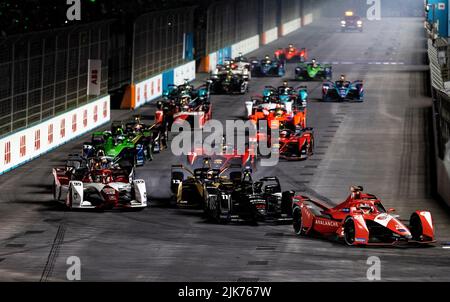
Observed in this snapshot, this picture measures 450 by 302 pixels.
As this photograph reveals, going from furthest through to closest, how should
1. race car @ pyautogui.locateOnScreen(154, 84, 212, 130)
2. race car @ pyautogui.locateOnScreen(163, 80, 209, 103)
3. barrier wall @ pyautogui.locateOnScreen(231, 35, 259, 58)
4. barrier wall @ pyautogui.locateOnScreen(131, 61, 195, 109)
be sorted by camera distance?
barrier wall @ pyautogui.locateOnScreen(231, 35, 259, 58), barrier wall @ pyautogui.locateOnScreen(131, 61, 195, 109), race car @ pyautogui.locateOnScreen(163, 80, 209, 103), race car @ pyautogui.locateOnScreen(154, 84, 212, 130)

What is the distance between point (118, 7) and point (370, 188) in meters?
84.6

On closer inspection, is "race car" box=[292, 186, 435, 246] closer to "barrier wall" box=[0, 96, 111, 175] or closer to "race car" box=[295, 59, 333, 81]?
"barrier wall" box=[0, 96, 111, 175]

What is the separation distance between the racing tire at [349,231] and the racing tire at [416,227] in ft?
5.31

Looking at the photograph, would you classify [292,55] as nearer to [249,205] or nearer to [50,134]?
[50,134]

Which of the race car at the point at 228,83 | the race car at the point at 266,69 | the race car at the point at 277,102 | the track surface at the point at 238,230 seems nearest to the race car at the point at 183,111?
the race car at the point at 277,102

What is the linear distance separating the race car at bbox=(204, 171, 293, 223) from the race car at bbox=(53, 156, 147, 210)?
2562 mm

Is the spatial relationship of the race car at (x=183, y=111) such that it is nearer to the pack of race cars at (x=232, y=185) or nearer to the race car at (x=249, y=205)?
the pack of race cars at (x=232, y=185)

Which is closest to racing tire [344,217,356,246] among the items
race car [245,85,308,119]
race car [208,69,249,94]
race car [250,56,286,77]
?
race car [245,85,308,119]

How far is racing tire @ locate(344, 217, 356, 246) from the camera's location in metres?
35.3

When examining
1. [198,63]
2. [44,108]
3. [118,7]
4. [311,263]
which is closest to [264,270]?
[311,263]

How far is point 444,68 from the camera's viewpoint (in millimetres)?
98125
